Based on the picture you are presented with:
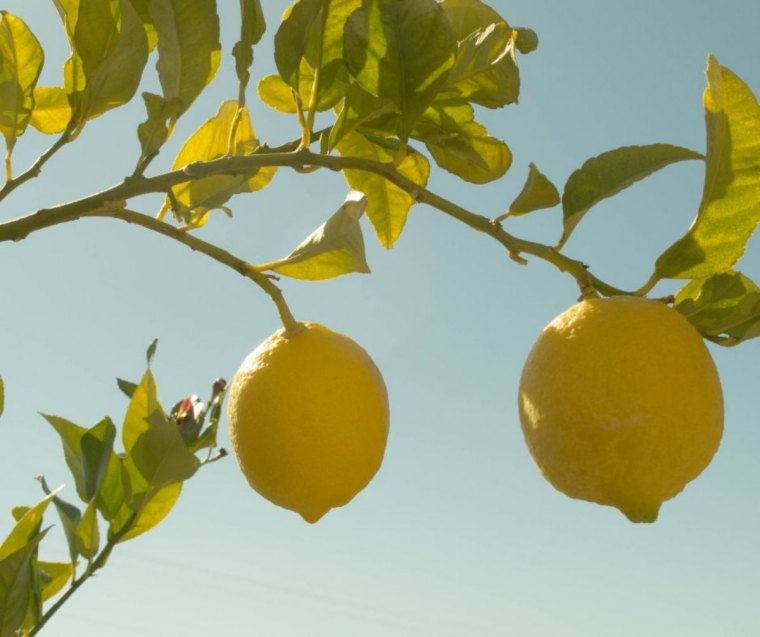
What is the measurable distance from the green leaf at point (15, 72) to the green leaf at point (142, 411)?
0.44 metres

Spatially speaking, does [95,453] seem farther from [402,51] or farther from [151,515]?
[402,51]

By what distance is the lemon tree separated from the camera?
1.29 m

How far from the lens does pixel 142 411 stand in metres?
1.56

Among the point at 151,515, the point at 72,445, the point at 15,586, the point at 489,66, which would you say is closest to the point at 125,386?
the point at 72,445

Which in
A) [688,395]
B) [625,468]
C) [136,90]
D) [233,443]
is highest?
[136,90]

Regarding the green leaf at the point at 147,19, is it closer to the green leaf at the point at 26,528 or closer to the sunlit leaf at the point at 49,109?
the sunlit leaf at the point at 49,109

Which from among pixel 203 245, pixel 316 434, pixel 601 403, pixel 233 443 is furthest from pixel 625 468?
pixel 203 245

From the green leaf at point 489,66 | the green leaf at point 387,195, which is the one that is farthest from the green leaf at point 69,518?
the green leaf at point 489,66

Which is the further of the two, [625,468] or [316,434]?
[316,434]

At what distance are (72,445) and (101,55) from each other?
691mm

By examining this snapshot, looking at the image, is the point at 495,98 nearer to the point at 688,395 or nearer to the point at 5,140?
the point at 688,395

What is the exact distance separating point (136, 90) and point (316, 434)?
65cm

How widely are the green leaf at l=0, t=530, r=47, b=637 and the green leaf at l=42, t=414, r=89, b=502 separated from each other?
0.34 feet

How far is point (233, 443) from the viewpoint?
1.56 metres
